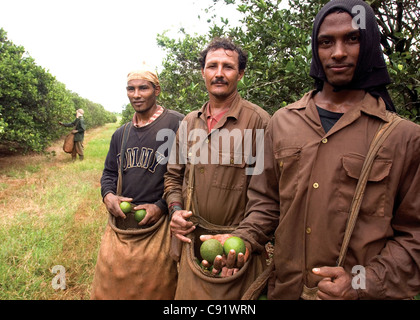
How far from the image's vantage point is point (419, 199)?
55.9 inches

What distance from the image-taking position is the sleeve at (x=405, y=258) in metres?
1.41

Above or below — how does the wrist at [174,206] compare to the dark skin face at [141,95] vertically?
below

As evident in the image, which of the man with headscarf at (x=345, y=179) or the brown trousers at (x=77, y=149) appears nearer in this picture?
the man with headscarf at (x=345, y=179)

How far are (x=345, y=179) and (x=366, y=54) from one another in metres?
0.63

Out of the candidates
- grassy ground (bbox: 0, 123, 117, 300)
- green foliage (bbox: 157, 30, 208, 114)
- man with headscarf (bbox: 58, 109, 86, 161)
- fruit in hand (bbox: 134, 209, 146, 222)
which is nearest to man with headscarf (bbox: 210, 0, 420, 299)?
fruit in hand (bbox: 134, 209, 146, 222)

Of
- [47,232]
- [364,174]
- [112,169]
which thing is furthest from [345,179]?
[47,232]

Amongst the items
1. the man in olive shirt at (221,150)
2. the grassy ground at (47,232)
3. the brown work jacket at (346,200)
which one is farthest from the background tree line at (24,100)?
the brown work jacket at (346,200)

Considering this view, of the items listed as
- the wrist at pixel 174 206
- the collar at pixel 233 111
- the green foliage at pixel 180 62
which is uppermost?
the green foliage at pixel 180 62

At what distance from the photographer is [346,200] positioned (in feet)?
4.93

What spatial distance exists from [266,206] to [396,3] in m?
3.06

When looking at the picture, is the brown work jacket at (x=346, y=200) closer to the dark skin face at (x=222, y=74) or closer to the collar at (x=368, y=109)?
the collar at (x=368, y=109)

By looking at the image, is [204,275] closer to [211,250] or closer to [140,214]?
[211,250]

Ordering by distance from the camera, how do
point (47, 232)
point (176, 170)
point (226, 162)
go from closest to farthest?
point (226, 162), point (176, 170), point (47, 232)
